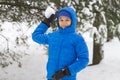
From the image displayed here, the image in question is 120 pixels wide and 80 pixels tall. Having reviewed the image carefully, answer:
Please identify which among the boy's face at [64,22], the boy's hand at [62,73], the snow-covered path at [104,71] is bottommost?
the snow-covered path at [104,71]

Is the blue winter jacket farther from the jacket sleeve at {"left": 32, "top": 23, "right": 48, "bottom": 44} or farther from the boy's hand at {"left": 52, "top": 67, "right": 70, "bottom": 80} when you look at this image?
the jacket sleeve at {"left": 32, "top": 23, "right": 48, "bottom": 44}

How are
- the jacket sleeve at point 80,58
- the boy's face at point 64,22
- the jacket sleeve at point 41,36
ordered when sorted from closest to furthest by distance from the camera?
the jacket sleeve at point 80,58
the boy's face at point 64,22
the jacket sleeve at point 41,36

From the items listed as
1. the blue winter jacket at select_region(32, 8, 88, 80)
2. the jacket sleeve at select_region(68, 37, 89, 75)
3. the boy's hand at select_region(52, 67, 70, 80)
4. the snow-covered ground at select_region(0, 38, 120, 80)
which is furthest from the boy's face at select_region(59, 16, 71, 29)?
the snow-covered ground at select_region(0, 38, 120, 80)

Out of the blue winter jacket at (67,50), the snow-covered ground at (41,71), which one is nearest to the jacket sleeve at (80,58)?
the blue winter jacket at (67,50)

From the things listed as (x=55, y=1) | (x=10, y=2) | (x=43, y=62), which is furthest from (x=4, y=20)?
(x=43, y=62)

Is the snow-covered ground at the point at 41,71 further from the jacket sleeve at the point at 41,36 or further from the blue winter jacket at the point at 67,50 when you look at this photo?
the blue winter jacket at the point at 67,50

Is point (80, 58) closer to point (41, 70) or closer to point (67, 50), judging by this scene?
point (67, 50)

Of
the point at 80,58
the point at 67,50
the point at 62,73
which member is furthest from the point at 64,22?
the point at 62,73

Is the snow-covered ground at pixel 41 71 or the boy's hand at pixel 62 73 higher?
the boy's hand at pixel 62 73

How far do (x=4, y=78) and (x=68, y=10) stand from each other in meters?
6.52

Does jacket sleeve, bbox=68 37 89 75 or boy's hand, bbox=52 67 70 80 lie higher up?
jacket sleeve, bbox=68 37 89 75

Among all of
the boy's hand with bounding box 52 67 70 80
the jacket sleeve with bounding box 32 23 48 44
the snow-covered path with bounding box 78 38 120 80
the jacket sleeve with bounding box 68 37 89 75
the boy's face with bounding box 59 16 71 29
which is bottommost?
the snow-covered path with bounding box 78 38 120 80

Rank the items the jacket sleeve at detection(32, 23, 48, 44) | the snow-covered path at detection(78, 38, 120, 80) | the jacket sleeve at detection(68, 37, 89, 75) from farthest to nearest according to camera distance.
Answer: the snow-covered path at detection(78, 38, 120, 80) → the jacket sleeve at detection(32, 23, 48, 44) → the jacket sleeve at detection(68, 37, 89, 75)

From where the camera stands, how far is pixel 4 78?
9875 mm
